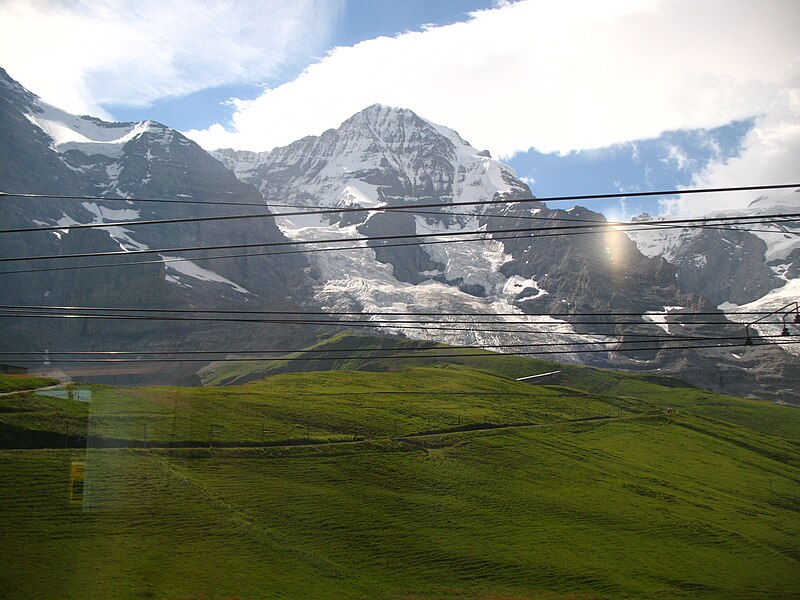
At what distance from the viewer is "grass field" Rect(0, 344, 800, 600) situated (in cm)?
7612

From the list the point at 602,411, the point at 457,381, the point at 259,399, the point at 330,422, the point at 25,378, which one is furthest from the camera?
the point at 457,381

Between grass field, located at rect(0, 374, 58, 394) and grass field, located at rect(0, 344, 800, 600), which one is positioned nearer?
grass field, located at rect(0, 344, 800, 600)

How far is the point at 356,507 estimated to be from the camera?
321 feet

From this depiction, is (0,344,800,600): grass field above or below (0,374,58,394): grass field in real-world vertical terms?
below

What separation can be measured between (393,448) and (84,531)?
53.5 metres

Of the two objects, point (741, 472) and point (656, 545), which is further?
point (741, 472)

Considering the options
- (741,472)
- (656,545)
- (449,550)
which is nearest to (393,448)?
(449,550)

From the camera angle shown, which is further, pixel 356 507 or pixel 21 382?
pixel 21 382

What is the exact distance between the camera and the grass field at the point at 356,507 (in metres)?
76.1

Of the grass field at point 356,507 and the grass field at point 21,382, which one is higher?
the grass field at point 21,382

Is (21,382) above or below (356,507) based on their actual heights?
above

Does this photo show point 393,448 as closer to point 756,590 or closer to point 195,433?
point 195,433

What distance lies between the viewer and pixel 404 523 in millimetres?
96438

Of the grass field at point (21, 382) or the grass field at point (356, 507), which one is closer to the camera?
the grass field at point (356, 507)
